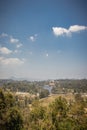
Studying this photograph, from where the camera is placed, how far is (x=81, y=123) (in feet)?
43.6

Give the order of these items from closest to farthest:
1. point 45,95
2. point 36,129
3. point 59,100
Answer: point 36,129 → point 59,100 → point 45,95

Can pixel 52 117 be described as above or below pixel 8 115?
below

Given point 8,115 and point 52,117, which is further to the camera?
point 52,117

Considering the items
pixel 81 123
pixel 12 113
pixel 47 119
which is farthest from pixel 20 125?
pixel 81 123

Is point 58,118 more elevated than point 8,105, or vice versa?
point 8,105

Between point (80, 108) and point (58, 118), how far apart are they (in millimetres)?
1855

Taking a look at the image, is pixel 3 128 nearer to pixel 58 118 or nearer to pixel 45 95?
pixel 58 118

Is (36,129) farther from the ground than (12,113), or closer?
closer

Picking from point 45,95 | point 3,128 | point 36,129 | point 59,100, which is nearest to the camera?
point 3,128

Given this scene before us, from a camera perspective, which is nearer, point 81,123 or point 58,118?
point 81,123

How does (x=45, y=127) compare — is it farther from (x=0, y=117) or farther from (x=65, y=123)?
(x=0, y=117)

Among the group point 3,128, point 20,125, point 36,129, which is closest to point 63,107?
point 36,129

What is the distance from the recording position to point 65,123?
1323 centimetres

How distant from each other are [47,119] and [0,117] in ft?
11.6
